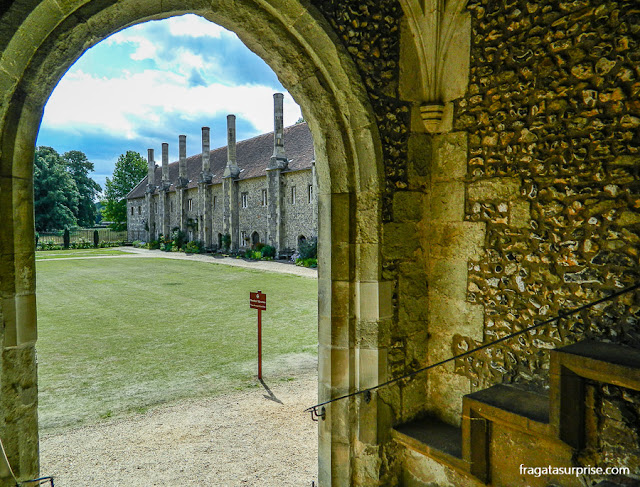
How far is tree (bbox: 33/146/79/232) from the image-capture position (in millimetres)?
36938

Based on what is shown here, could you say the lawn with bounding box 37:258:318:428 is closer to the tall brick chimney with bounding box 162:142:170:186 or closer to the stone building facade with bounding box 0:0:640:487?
the stone building facade with bounding box 0:0:640:487

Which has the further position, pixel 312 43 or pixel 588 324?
pixel 312 43

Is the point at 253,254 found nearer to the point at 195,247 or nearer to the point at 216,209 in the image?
the point at 216,209

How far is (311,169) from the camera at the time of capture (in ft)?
71.2

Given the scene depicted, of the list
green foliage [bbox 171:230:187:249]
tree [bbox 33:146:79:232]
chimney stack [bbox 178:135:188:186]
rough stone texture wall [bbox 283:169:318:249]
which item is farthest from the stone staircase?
tree [bbox 33:146:79:232]

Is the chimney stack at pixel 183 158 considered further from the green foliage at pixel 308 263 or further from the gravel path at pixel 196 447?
the gravel path at pixel 196 447

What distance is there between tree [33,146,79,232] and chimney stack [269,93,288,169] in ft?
80.5

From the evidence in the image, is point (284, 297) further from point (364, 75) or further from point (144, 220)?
point (144, 220)

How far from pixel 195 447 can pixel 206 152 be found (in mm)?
29424

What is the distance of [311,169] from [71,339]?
1553 centimetres

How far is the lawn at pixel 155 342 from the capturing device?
553cm

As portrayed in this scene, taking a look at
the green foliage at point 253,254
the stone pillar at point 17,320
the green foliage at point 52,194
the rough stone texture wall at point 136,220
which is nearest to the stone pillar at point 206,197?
the green foliage at point 253,254

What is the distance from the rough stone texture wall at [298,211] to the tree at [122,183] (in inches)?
1249

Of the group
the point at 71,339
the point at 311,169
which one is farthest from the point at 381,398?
the point at 311,169
